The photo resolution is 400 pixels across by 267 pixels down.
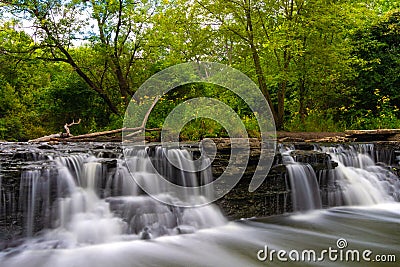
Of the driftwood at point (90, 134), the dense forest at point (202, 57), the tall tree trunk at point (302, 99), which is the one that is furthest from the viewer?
the tall tree trunk at point (302, 99)

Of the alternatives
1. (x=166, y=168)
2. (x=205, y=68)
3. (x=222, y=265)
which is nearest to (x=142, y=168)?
(x=166, y=168)

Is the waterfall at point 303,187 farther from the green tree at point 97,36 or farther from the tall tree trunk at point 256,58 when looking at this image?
the green tree at point 97,36

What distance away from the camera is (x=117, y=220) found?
550cm

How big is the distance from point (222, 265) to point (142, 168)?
2699 millimetres

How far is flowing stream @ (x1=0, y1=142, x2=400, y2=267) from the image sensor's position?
15.3 ft

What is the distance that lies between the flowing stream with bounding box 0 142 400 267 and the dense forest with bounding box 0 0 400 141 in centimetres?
403

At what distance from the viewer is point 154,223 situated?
18.4ft

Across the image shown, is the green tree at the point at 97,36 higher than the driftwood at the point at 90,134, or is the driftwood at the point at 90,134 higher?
the green tree at the point at 97,36

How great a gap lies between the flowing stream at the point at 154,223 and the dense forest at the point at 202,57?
4027 millimetres

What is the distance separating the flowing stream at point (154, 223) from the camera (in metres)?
4.68

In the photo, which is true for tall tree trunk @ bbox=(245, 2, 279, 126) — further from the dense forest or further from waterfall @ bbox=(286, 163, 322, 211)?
waterfall @ bbox=(286, 163, 322, 211)

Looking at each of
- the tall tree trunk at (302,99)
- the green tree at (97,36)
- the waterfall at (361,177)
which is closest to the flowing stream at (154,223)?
the waterfall at (361,177)

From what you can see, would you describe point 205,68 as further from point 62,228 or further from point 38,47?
point 62,228

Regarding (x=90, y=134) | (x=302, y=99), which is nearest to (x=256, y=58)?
(x=302, y=99)
